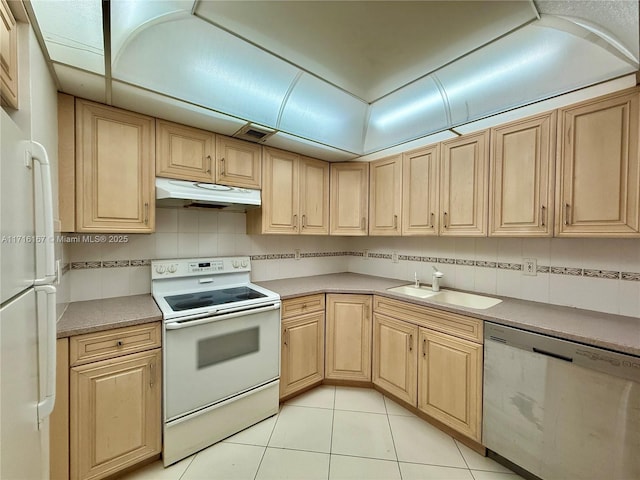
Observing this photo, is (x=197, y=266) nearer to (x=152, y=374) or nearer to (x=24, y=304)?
(x=152, y=374)

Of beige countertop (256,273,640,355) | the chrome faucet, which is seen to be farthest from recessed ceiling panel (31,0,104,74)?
the chrome faucet

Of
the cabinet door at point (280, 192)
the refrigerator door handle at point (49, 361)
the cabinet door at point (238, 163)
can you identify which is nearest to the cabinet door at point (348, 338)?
the cabinet door at point (280, 192)

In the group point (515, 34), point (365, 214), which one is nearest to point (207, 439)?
point (365, 214)

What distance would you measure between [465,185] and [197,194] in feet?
6.33

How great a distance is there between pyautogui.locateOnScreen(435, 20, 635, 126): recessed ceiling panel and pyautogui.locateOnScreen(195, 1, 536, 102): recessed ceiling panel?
0.15 metres

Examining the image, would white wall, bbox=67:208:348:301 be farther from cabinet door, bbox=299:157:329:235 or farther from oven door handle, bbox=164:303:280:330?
oven door handle, bbox=164:303:280:330

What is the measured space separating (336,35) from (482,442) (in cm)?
251

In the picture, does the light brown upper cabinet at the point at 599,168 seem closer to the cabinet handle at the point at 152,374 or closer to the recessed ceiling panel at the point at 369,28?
the recessed ceiling panel at the point at 369,28

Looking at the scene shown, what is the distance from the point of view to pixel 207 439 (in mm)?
1670

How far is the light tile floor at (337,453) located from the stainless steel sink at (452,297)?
0.93 meters

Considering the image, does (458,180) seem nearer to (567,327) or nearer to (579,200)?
(579,200)

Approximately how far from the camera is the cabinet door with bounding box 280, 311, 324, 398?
2072 millimetres

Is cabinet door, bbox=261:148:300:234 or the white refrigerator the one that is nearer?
the white refrigerator

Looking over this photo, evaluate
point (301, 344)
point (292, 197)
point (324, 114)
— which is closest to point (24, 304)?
point (301, 344)
